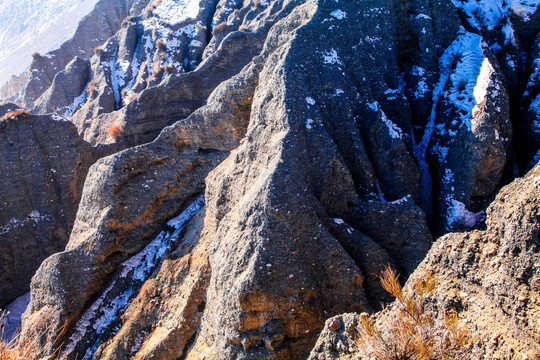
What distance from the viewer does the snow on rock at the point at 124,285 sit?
34.4ft

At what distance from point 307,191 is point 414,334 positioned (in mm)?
4057

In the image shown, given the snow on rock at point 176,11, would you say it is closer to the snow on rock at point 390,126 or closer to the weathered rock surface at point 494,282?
the snow on rock at point 390,126

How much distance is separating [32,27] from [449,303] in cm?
11834

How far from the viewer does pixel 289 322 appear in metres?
7.08

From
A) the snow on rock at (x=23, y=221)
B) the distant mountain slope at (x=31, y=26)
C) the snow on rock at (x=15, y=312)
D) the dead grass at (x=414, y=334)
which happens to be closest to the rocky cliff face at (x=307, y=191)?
the dead grass at (x=414, y=334)

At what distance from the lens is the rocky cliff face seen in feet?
23.6

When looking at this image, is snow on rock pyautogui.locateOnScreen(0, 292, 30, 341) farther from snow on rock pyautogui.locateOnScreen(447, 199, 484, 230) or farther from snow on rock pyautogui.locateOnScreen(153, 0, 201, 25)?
snow on rock pyautogui.locateOnScreen(153, 0, 201, 25)

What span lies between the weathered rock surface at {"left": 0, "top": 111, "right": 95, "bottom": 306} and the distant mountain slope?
1900 inches

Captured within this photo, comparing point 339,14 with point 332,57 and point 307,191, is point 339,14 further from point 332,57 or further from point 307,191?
point 307,191

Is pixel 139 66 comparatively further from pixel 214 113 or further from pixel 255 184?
pixel 255 184

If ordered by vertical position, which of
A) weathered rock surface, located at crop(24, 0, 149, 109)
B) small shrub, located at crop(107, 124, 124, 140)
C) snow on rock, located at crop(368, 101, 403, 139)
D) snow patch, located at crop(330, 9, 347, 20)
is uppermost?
weathered rock surface, located at crop(24, 0, 149, 109)

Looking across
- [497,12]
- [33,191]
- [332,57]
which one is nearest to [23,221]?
[33,191]

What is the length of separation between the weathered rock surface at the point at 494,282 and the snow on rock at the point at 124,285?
7.10 metres

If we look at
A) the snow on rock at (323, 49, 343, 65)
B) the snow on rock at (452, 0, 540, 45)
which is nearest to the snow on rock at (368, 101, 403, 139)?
the snow on rock at (323, 49, 343, 65)
